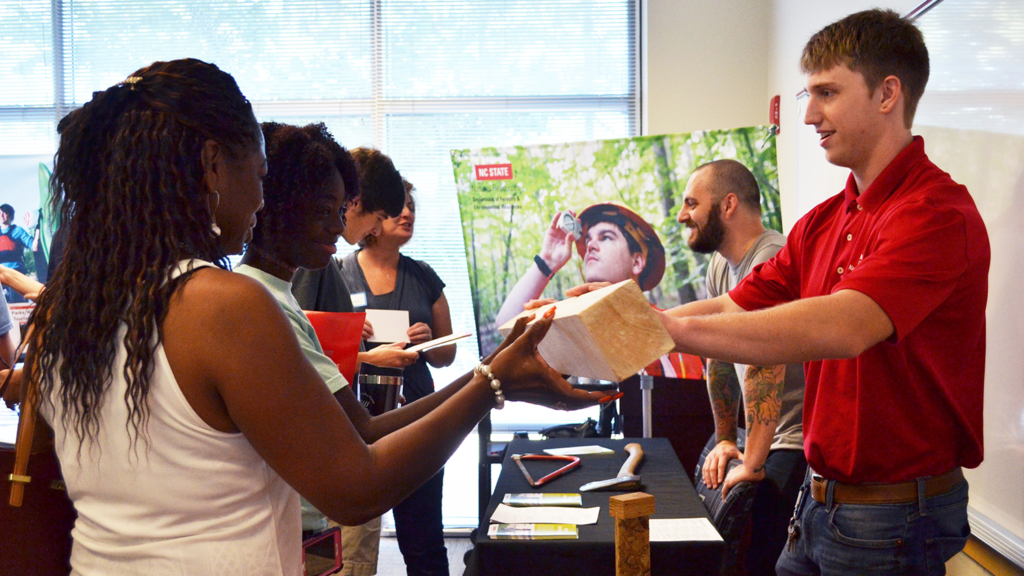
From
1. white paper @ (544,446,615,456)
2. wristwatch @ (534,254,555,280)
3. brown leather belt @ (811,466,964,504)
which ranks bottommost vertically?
white paper @ (544,446,615,456)

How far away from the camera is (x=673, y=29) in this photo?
4.41 m

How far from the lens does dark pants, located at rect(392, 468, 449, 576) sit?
288cm

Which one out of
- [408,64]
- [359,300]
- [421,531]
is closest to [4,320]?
[359,300]

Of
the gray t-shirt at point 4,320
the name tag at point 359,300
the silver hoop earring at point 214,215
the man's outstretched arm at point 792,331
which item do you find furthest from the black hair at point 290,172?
the gray t-shirt at point 4,320

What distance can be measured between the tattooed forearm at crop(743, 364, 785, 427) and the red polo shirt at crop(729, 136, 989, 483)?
657 millimetres

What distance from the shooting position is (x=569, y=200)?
3920 mm

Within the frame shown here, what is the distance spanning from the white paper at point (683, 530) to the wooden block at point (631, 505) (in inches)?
Answer: 20.6

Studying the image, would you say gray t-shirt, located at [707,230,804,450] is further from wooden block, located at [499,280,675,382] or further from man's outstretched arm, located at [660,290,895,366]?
wooden block, located at [499,280,675,382]

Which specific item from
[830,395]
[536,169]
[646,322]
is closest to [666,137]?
[536,169]

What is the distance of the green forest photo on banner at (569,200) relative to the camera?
372cm

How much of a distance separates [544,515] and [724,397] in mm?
1158

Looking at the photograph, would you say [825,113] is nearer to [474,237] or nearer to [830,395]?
[830,395]

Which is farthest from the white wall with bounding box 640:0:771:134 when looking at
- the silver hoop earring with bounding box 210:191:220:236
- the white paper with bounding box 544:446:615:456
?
the silver hoop earring with bounding box 210:191:220:236

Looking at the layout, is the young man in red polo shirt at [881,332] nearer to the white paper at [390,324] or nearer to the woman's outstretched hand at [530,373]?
the woman's outstretched hand at [530,373]
